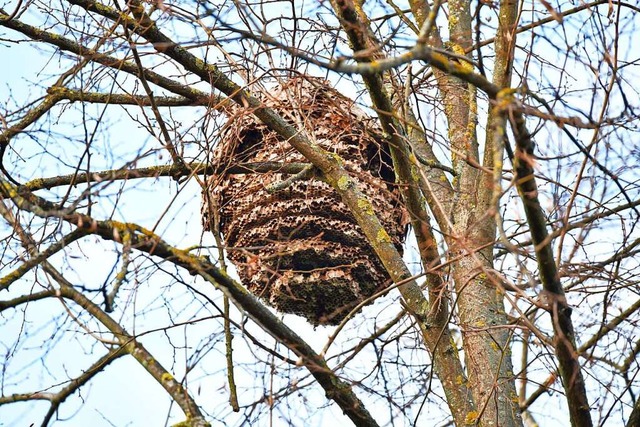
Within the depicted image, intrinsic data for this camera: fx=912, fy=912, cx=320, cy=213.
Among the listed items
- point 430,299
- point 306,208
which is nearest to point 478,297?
point 430,299

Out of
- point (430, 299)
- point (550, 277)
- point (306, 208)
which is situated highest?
point (306, 208)

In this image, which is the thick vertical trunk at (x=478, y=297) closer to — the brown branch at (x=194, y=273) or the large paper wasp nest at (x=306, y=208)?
the large paper wasp nest at (x=306, y=208)

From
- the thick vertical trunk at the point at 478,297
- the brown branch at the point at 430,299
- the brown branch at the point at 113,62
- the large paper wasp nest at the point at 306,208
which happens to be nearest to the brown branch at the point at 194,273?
the brown branch at the point at 430,299

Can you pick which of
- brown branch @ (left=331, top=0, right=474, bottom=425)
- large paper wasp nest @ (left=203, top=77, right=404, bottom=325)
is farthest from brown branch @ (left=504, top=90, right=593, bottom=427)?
large paper wasp nest @ (left=203, top=77, right=404, bottom=325)

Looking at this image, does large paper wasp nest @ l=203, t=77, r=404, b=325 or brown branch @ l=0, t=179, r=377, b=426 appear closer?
brown branch @ l=0, t=179, r=377, b=426

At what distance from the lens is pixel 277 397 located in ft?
11.6

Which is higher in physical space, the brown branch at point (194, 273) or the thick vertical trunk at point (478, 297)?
the thick vertical trunk at point (478, 297)

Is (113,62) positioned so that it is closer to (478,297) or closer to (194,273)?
(194,273)

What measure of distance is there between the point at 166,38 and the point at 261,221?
3.44 feet

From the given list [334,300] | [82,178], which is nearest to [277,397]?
[334,300]

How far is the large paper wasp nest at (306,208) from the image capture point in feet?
14.3

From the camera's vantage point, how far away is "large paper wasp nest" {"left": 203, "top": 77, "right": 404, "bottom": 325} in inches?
172

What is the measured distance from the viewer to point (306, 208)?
4.39 meters

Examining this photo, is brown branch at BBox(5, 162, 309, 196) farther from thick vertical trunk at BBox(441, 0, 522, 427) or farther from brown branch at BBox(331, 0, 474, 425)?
thick vertical trunk at BBox(441, 0, 522, 427)
